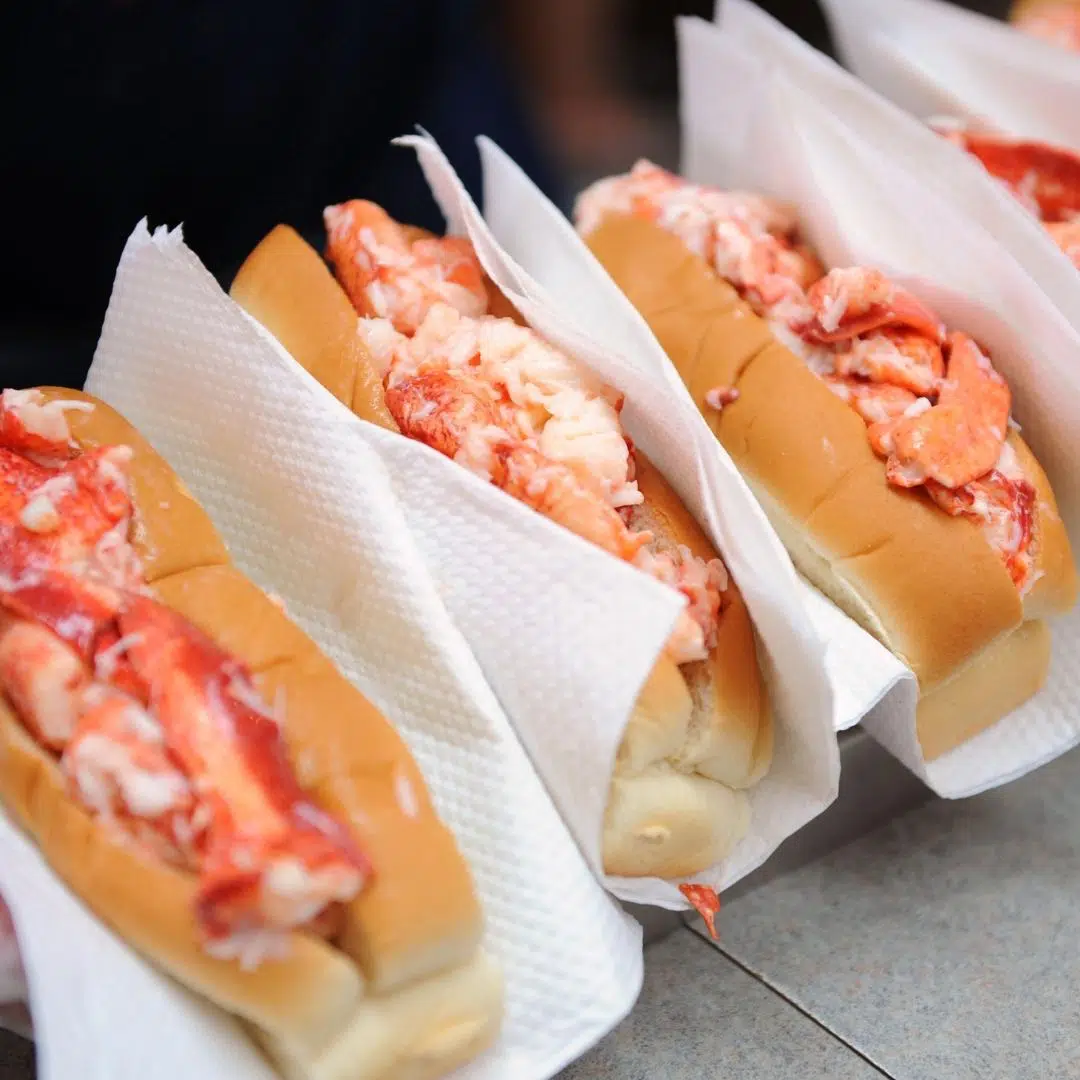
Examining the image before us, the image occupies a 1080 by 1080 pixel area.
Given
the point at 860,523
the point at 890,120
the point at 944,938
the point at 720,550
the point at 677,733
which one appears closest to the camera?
the point at 677,733

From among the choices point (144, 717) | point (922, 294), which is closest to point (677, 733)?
point (144, 717)

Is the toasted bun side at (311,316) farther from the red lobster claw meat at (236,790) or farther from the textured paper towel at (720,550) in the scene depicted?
the red lobster claw meat at (236,790)

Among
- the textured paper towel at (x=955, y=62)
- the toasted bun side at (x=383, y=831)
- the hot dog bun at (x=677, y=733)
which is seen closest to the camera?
the toasted bun side at (x=383, y=831)

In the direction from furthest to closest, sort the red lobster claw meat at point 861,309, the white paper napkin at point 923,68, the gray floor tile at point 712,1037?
the white paper napkin at point 923,68
the red lobster claw meat at point 861,309
the gray floor tile at point 712,1037

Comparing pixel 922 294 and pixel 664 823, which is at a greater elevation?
pixel 922 294

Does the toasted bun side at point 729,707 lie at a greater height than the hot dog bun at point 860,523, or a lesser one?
lesser

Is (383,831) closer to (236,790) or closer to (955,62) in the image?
(236,790)

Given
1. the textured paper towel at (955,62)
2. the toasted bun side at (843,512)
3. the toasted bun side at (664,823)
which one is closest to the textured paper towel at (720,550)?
the toasted bun side at (664,823)
